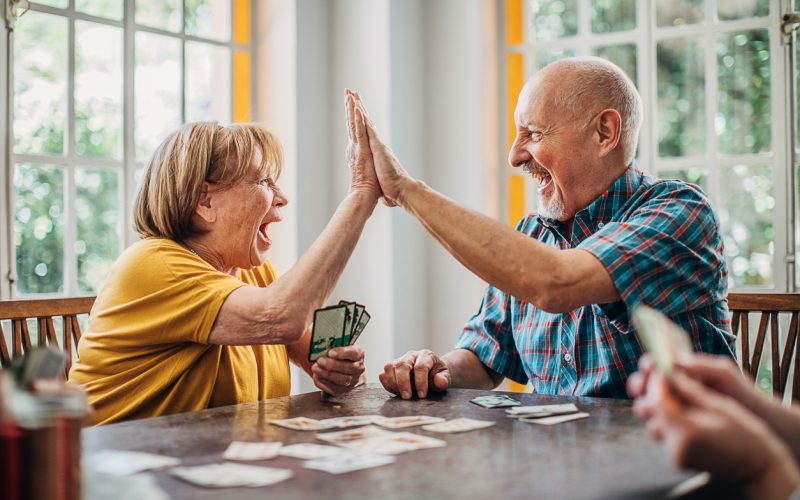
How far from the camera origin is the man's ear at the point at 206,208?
77.5 inches

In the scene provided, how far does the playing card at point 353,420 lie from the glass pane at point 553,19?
2.71 m

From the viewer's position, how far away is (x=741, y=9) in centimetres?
338

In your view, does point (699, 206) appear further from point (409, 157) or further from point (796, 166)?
point (409, 157)

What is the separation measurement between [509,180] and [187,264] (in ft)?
7.60

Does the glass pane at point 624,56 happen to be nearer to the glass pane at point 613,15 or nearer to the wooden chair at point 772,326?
the glass pane at point 613,15

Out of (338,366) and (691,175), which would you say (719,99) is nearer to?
(691,175)

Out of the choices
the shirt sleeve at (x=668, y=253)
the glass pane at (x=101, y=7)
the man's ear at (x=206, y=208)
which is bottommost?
the shirt sleeve at (x=668, y=253)

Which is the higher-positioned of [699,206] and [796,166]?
[796,166]

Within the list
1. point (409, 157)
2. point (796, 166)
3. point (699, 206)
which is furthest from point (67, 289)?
point (796, 166)

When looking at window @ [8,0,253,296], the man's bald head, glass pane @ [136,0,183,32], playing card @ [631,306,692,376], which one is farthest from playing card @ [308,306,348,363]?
glass pane @ [136,0,183,32]

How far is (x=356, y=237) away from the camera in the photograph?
6.26ft

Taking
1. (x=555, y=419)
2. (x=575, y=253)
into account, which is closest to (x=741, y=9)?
(x=575, y=253)

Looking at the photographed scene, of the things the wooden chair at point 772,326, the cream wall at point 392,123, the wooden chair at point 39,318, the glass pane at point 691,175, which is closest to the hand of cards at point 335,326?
the wooden chair at point 39,318

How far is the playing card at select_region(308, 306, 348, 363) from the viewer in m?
1.78
